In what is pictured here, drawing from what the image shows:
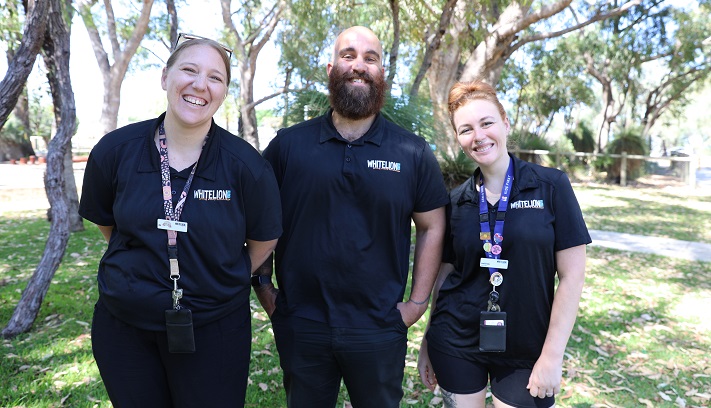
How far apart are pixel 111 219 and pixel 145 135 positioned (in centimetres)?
40

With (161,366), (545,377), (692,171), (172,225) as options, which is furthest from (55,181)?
(692,171)

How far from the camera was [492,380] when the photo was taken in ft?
7.80

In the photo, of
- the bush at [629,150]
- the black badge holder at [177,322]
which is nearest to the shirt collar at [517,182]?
the black badge holder at [177,322]

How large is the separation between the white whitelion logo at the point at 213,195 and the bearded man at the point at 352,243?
434mm

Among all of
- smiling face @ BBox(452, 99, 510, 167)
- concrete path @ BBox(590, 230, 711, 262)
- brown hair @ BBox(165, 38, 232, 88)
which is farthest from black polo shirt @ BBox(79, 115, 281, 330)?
concrete path @ BBox(590, 230, 711, 262)

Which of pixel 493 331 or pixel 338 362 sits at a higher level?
pixel 493 331

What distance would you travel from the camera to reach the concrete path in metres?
8.89

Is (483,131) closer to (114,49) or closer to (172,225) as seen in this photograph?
(172,225)

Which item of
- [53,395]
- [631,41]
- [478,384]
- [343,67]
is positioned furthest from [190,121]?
[631,41]

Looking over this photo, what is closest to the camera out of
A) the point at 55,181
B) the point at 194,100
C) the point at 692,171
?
the point at 194,100

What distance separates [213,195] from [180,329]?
0.53 metres

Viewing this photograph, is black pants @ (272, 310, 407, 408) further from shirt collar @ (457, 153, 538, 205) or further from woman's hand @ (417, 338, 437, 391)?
shirt collar @ (457, 153, 538, 205)

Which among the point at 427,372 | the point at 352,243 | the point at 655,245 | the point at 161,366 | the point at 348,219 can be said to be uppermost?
the point at 348,219

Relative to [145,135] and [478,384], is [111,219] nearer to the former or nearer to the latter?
[145,135]
